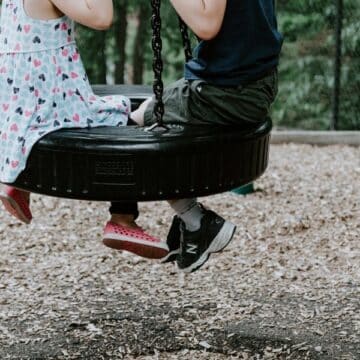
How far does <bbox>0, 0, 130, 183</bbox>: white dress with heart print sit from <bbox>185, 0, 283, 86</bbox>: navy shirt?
1.13 ft

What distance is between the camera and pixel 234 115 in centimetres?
243

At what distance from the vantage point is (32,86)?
2.44m

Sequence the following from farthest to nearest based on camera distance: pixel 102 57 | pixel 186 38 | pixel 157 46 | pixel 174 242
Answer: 1. pixel 102 57
2. pixel 174 242
3. pixel 186 38
4. pixel 157 46

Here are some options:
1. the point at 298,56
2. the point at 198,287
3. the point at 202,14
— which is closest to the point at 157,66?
the point at 202,14

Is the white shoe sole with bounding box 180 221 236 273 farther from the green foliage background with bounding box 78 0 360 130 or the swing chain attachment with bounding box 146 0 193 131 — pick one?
the green foliage background with bounding box 78 0 360 130

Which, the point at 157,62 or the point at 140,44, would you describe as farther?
the point at 140,44

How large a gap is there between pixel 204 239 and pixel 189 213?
0.09m

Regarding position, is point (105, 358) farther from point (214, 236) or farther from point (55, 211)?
point (55, 211)

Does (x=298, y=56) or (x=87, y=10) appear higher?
(x=87, y=10)

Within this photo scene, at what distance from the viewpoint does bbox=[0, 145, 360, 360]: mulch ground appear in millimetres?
3472

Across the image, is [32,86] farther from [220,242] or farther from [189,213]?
[220,242]

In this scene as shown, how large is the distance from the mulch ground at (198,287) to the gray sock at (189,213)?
2.69 ft

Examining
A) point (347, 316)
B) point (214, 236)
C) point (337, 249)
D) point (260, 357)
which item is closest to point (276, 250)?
point (337, 249)

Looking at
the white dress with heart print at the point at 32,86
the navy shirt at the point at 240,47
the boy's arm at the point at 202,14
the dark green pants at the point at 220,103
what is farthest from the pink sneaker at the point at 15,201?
the boy's arm at the point at 202,14
